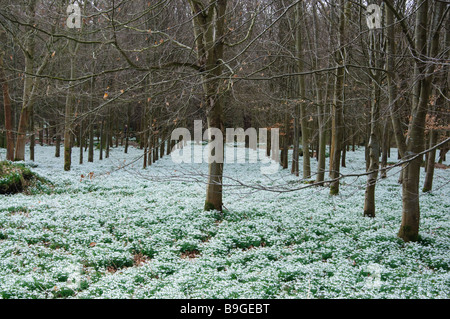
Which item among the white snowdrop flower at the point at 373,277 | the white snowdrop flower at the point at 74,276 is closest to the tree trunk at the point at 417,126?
the white snowdrop flower at the point at 373,277

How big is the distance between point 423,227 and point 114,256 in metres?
8.16

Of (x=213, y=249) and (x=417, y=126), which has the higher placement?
(x=417, y=126)

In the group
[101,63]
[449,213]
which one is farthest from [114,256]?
[101,63]

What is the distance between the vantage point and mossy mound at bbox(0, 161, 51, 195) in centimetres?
1334

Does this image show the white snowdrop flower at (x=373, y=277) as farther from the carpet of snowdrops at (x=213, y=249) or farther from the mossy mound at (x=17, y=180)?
the mossy mound at (x=17, y=180)

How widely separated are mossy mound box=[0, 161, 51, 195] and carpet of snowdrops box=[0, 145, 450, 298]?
809 millimetres

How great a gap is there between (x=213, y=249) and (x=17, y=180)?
1037cm

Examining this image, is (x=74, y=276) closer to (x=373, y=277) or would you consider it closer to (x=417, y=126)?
(x=373, y=277)

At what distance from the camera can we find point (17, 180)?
13875 mm

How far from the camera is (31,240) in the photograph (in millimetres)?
7918

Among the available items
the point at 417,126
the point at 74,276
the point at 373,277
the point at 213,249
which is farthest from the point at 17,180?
the point at 417,126

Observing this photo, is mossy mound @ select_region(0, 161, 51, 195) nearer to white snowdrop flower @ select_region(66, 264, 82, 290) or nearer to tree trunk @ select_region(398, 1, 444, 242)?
white snowdrop flower @ select_region(66, 264, 82, 290)

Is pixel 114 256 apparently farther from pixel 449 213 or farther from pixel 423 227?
pixel 449 213

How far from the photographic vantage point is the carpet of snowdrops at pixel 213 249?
5.38 metres
